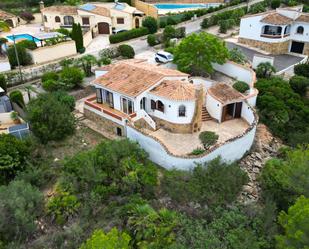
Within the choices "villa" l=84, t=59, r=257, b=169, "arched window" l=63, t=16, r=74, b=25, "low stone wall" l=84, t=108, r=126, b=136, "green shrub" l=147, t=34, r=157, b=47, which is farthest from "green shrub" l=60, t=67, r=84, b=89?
"arched window" l=63, t=16, r=74, b=25

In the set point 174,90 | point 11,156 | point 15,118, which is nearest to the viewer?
point 11,156

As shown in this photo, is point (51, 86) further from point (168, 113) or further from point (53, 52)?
point (53, 52)

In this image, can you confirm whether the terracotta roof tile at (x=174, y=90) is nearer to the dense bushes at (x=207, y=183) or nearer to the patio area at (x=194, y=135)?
the patio area at (x=194, y=135)

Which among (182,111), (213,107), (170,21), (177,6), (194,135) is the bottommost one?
(194,135)

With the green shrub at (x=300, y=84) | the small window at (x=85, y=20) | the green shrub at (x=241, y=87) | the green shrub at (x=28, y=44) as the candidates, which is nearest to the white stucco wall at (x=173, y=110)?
the green shrub at (x=241, y=87)

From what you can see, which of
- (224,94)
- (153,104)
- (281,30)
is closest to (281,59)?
(281,30)

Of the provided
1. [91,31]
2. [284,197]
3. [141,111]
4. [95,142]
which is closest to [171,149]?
[141,111]
